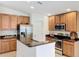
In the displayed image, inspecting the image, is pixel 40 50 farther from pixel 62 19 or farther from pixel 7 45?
pixel 62 19

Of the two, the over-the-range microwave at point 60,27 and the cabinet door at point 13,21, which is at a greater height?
the cabinet door at point 13,21

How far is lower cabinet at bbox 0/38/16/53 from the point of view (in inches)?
223

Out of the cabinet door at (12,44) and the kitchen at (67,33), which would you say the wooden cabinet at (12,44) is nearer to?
the cabinet door at (12,44)

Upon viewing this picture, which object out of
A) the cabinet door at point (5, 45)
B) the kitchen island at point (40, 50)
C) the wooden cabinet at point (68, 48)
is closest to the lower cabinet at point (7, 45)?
the cabinet door at point (5, 45)

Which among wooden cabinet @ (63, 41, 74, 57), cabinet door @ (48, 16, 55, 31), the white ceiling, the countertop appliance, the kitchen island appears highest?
the white ceiling

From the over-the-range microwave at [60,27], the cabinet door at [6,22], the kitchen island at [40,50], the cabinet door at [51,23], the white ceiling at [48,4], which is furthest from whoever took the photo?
the cabinet door at [51,23]

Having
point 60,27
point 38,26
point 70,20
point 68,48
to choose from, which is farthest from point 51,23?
point 68,48

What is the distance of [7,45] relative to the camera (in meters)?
5.85

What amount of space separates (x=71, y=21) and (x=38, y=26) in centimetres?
235

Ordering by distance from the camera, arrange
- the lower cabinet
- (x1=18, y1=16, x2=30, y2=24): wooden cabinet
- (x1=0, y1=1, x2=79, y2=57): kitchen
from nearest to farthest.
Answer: (x1=0, y1=1, x2=79, y2=57): kitchen → the lower cabinet → (x1=18, y1=16, x2=30, y2=24): wooden cabinet

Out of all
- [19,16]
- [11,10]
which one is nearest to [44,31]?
[19,16]

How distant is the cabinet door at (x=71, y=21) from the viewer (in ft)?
17.8

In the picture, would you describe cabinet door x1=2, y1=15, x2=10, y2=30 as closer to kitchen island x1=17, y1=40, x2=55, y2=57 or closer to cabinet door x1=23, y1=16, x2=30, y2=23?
cabinet door x1=23, y1=16, x2=30, y2=23

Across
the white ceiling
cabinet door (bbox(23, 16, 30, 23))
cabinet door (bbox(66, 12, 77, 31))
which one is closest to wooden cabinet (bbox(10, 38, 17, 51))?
cabinet door (bbox(23, 16, 30, 23))
